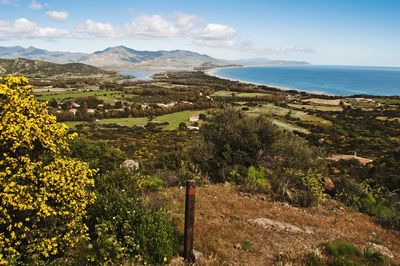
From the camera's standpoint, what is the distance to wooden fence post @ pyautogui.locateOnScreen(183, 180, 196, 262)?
797cm

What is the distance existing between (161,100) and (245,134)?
12369 centimetres

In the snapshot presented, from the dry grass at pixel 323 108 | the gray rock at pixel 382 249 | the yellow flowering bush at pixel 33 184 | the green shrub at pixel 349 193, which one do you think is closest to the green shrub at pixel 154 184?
the yellow flowering bush at pixel 33 184

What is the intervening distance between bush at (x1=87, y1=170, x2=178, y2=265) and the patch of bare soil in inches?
51.4

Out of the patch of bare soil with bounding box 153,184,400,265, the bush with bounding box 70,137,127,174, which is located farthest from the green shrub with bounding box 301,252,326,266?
the bush with bounding box 70,137,127,174

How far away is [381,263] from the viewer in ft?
31.7

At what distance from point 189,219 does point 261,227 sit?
4285mm

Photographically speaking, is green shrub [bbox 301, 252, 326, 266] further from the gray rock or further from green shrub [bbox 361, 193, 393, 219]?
green shrub [bbox 361, 193, 393, 219]

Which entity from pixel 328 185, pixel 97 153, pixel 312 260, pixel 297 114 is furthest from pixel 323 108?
pixel 312 260

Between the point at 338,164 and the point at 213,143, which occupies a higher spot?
the point at 213,143

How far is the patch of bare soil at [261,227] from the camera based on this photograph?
9.62 m

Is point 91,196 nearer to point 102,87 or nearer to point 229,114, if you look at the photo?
point 229,114

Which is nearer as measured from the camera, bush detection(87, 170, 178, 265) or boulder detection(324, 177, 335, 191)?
bush detection(87, 170, 178, 265)

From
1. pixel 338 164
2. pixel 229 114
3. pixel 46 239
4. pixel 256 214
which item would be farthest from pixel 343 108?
pixel 46 239

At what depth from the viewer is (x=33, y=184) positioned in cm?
753
